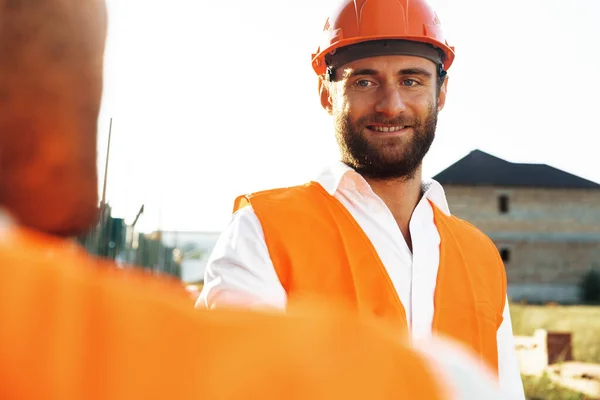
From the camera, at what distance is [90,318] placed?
0.88 ft

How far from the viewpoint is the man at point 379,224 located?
6.51 feet

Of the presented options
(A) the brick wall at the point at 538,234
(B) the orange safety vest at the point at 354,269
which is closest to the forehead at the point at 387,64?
(B) the orange safety vest at the point at 354,269

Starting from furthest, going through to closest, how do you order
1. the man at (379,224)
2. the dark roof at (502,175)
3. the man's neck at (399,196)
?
the dark roof at (502,175) → the man's neck at (399,196) → the man at (379,224)

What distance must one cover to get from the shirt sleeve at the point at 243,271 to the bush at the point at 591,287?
3801 cm

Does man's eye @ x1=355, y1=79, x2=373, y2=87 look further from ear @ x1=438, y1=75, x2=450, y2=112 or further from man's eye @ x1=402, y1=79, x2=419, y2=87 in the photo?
ear @ x1=438, y1=75, x2=450, y2=112

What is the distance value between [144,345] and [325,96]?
97.2 inches

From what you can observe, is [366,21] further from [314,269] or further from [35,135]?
[35,135]

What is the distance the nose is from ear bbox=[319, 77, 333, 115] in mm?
308

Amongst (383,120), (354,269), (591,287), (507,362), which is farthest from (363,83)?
(591,287)

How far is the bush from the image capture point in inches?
1428

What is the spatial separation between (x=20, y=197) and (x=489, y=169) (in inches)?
1686

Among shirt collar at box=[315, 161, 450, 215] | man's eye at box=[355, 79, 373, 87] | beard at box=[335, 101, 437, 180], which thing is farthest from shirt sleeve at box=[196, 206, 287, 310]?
man's eye at box=[355, 79, 373, 87]

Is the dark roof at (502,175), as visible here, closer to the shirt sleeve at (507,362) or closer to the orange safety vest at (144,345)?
the shirt sleeve at (507,362)

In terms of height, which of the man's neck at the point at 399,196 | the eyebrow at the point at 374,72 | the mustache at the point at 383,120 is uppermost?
the eyebrow at the point at 374,72
